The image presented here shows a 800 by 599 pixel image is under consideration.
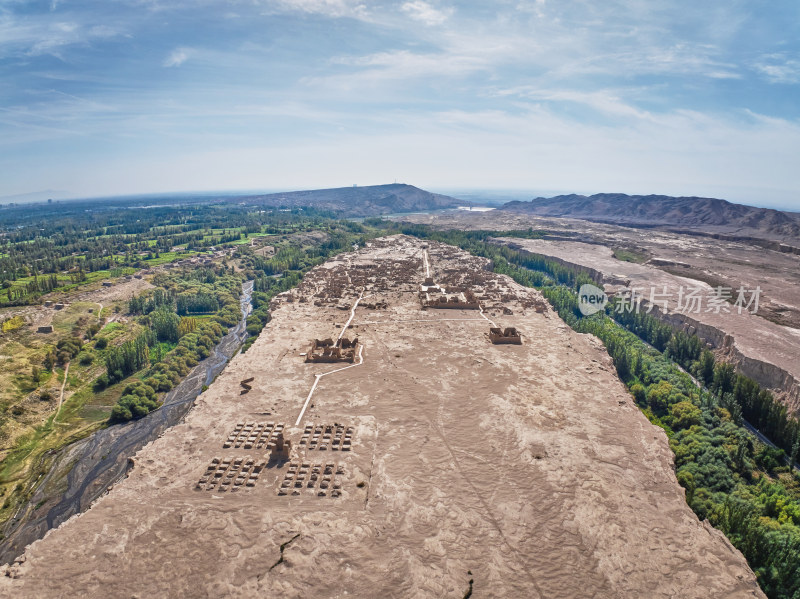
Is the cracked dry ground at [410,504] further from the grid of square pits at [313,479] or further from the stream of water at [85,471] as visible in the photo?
the stream of water at [85,471]

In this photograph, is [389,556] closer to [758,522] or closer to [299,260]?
[758,522]

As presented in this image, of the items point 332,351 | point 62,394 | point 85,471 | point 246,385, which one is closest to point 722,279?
point 332,351

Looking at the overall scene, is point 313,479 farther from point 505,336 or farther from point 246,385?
point 505,336

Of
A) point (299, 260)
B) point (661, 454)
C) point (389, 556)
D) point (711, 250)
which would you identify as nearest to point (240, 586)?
point (389, 556)

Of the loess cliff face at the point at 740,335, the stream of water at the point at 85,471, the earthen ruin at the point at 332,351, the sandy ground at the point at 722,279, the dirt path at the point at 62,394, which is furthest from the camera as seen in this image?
the sandy ground at the point at 722,279

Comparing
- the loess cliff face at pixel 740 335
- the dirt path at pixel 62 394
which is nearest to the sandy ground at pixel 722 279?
the loess cliff face at pixel 740 335

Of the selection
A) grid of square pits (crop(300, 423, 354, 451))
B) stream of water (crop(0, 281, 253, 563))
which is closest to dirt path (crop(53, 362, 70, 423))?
stream of water (crop(0, 281, 253, 563))
